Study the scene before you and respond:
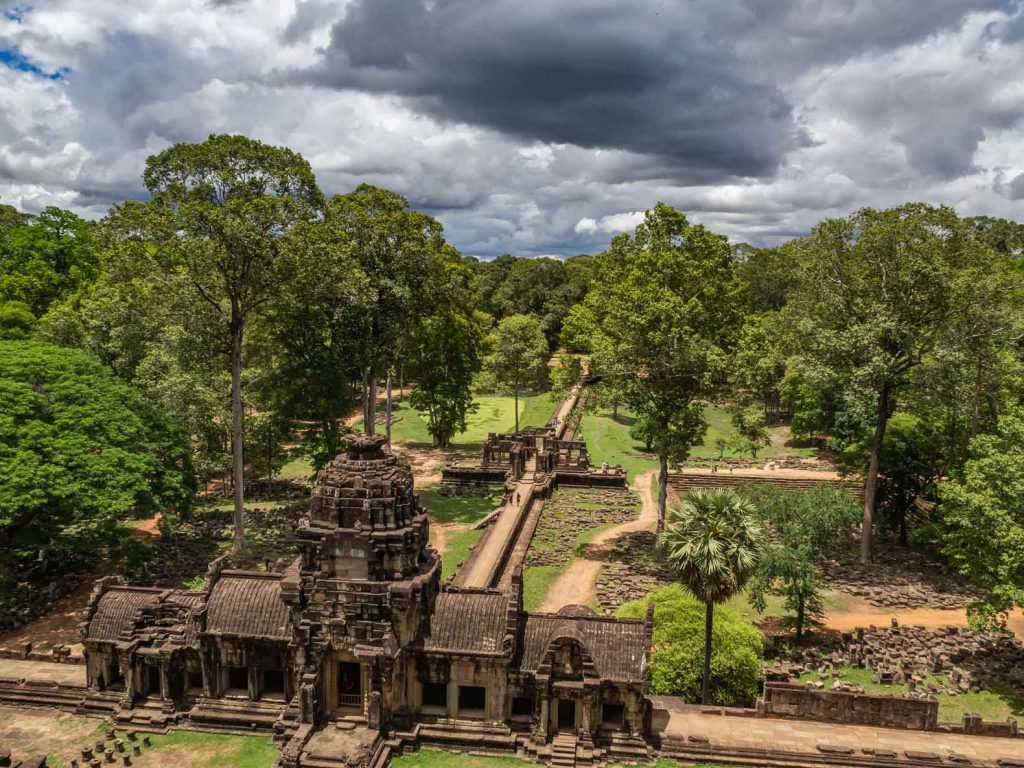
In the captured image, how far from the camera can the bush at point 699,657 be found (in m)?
22.9

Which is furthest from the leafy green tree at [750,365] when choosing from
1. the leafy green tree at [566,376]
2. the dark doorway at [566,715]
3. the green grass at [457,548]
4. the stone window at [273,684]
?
the stone window at [273,684]

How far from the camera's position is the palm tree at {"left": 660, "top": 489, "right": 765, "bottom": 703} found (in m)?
20.5

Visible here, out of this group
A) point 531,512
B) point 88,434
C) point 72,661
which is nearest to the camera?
Answer: point 72,661

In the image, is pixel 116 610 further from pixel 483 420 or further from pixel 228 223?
pixel 483 420

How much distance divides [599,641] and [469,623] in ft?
12.9

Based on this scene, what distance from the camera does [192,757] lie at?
19.4 m

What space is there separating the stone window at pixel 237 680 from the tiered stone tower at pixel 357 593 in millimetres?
2731

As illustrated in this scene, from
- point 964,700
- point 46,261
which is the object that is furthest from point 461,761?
point 46,261

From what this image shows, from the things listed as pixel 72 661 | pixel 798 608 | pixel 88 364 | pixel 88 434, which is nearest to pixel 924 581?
pixel 798 608

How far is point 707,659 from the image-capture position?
22.0 metres

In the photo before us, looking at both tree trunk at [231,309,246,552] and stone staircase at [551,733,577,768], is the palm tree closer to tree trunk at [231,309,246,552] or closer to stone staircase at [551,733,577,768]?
stone staircase at [551,733,577,768]

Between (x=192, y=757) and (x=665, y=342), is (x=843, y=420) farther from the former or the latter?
(x=192, y=757)

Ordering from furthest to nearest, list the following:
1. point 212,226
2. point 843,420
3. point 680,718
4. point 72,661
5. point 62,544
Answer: point 843,420, point 212,226, point 62,544, point 72,661, point 680,718

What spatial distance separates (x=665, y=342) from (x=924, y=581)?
18019 mm
